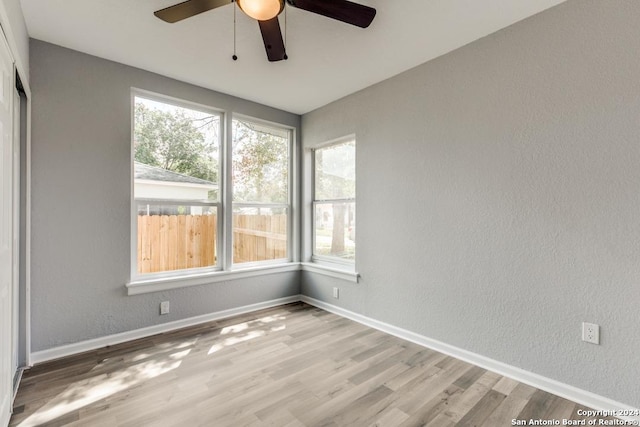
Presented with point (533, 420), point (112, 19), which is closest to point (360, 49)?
point (112, 19)

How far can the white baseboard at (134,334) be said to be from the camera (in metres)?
2.41

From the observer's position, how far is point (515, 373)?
2150mm

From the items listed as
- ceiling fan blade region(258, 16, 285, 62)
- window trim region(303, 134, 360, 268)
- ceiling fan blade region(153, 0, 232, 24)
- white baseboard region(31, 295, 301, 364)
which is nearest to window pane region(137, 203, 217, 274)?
white baseboard region(31, 295, 301, 364)

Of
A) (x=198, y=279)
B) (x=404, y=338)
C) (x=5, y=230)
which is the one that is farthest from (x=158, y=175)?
(x=404, y=338)

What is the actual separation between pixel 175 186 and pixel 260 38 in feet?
5.49

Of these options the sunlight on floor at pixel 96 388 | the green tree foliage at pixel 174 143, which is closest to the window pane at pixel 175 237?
the green tree foliage at pixel 174 143

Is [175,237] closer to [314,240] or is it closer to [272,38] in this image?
[314,240]

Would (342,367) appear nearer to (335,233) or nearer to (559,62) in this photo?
(335,233)

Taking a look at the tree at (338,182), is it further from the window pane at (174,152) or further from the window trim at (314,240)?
the window pane at (174,152)

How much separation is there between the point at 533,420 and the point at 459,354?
728 millimetres

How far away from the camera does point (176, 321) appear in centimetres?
304

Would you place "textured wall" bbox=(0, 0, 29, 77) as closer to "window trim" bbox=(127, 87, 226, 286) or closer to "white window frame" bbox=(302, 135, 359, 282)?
"window trim" bbox=(127, 87, 226, 286)

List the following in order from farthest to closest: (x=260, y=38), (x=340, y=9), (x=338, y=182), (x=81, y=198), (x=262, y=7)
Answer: (x=338, y=182) → (x=81, y=198) → (x=260, y=38) → (x=340, y=9) → (x=262, y=7)

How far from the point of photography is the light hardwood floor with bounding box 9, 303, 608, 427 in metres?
1.76
